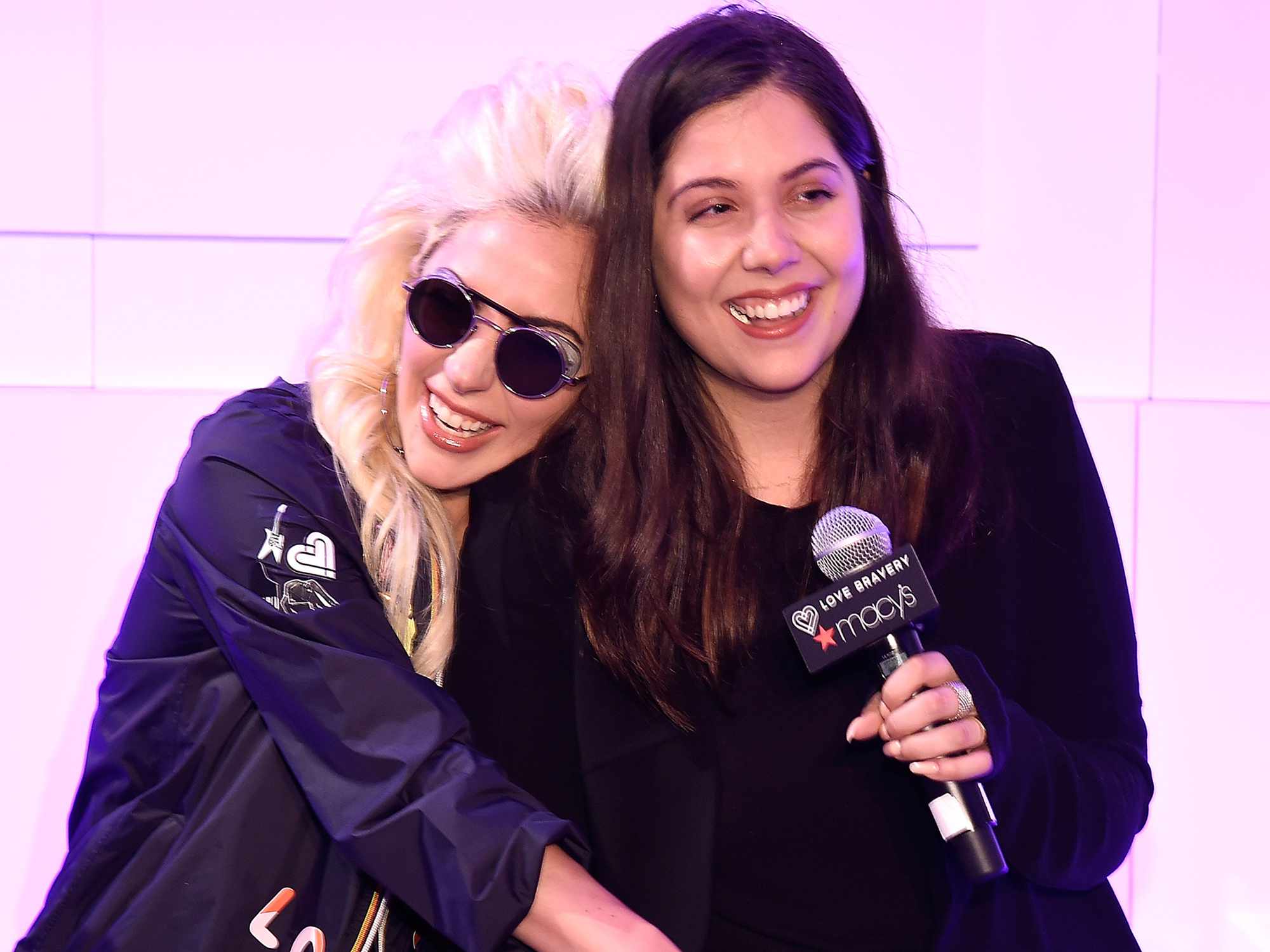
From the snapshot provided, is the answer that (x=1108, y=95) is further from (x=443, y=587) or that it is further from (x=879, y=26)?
(x=443, y=587)

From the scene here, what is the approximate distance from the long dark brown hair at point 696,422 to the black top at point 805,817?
7cm

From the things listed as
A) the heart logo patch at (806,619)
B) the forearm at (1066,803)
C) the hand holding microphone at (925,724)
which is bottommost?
the forearm at (1066,803)

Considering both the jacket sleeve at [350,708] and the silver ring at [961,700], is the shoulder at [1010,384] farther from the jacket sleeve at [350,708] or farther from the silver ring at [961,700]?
the jacket sleeve at [350,708]

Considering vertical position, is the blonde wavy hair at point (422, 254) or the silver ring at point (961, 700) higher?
the blonde wavy hair at point (422, 254)

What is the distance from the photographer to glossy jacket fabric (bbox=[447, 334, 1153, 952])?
5.82ft

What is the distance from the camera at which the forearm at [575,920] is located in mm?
1498

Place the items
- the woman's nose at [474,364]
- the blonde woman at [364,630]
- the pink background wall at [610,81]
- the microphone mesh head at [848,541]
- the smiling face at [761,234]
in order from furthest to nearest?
the pink background wall at [610,81] < the woman's nose at [474,364] < the smiling face at [761,234] < the blonde woman at [364,630] < the microphone mesh head at [848,541]

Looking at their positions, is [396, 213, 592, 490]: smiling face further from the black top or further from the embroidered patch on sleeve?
the black top

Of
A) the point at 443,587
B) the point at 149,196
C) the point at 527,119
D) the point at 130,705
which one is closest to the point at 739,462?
the point at 443,587

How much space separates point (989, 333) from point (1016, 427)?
0.66ft

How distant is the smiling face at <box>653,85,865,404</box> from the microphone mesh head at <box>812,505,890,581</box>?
15.3 inches

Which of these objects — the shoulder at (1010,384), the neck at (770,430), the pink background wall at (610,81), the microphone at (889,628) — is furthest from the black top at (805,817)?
the pink background wall at (610,81)

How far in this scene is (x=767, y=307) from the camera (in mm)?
1771

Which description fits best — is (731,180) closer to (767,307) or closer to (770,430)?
(767,307)
